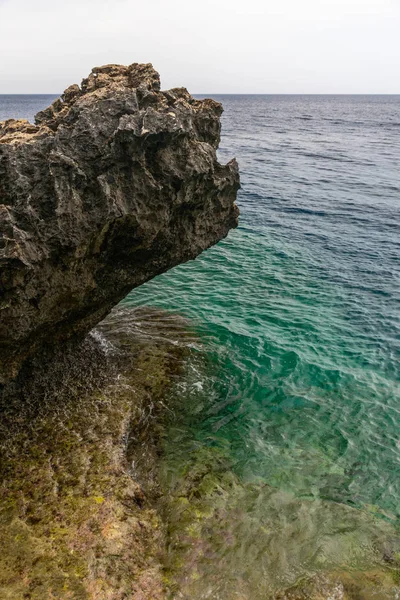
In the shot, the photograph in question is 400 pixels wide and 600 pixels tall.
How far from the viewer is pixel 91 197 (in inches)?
397

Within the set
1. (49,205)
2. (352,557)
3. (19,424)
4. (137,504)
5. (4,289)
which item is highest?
(49,205)

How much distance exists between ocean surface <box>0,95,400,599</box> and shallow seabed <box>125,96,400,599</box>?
45 millimetres

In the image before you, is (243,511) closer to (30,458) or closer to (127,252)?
(30,458)

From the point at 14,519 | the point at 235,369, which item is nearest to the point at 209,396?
the point at 235,369

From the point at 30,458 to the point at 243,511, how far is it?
519 cm

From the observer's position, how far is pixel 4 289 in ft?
→ 30.0

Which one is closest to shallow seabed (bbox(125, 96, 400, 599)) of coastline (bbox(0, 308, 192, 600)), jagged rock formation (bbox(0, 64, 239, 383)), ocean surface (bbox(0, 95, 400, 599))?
ocean surface (bbox(0, 95, 400, 599))

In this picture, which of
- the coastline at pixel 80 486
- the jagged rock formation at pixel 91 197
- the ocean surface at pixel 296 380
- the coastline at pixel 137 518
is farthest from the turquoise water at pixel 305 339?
the jagged rock formation at pixel 91 197

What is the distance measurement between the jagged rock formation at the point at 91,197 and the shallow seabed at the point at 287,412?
181 inches

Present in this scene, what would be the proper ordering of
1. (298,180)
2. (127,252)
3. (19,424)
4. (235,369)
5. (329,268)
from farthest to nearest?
(298,180) → (329,268) → (235,369) → (127,252) → (19,424)

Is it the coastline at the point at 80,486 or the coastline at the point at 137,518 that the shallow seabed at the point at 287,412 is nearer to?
the coastline at the point at 137,518

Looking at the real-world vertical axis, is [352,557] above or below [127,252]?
below

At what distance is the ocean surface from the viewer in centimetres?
991

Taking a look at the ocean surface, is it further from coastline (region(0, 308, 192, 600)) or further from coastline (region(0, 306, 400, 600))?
coastline (region(0, 308, 192, 600))
